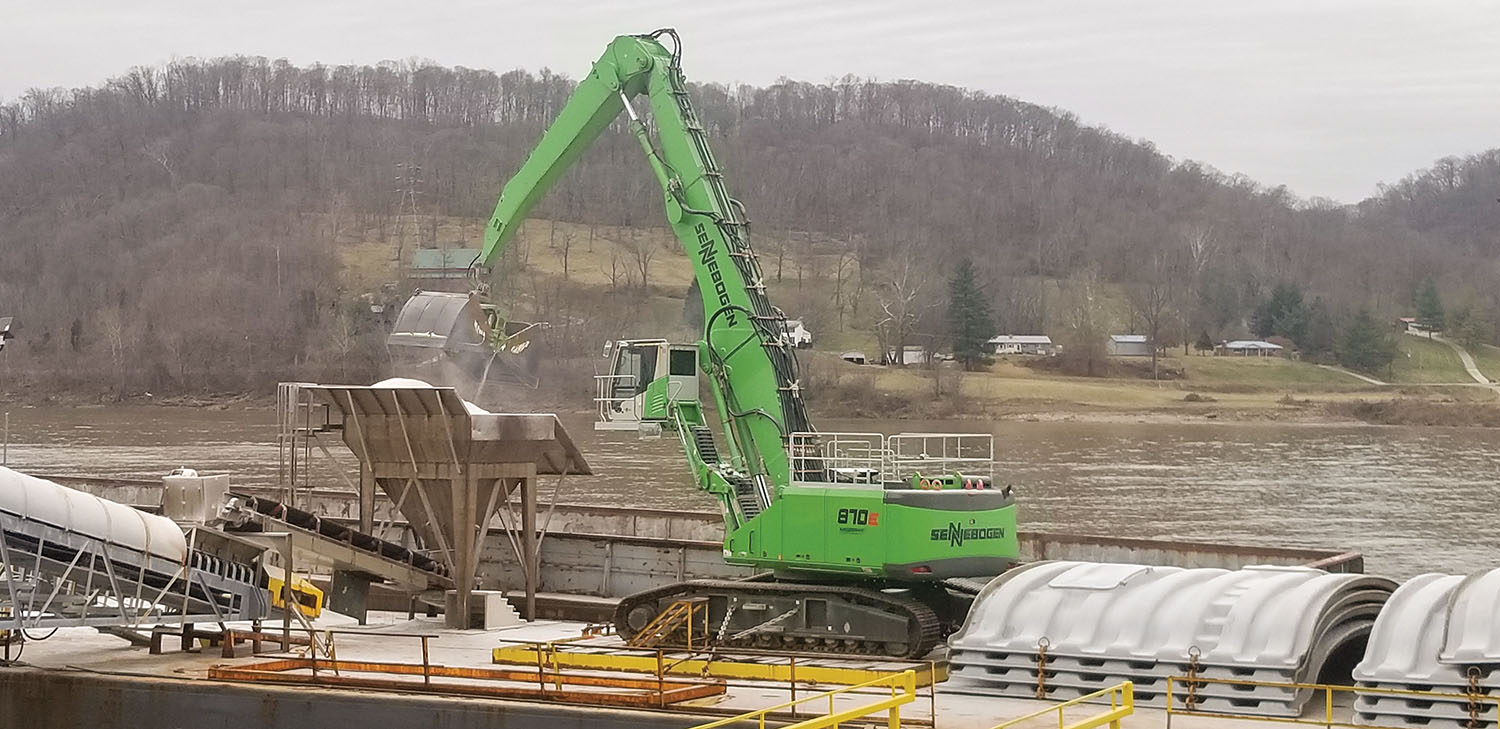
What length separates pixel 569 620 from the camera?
99.2 ft

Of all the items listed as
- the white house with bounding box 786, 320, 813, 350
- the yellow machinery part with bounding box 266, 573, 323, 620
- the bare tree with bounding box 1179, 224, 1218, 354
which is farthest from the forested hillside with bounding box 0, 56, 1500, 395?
the yellow machinery part with bounding box 266, 573, 323, 620

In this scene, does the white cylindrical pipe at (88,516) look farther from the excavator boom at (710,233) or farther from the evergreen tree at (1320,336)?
the evergreen tree at (1320,336)

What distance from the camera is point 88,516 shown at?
72.8 ft

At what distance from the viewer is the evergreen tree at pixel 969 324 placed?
120 m

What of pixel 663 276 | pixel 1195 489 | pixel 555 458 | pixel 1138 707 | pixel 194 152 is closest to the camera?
pixel 1138 707

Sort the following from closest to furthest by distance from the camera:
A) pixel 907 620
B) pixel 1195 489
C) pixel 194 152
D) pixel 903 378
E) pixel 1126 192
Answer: pixel 907 620 < pixel 1195 489 < pixel 903 378 < pixel 194 152 < pixel 1126 192

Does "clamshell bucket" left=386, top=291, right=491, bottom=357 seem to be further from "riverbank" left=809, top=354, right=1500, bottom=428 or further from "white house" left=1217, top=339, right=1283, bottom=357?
"white house" left=1217, top=339, right=1283, bottom=357

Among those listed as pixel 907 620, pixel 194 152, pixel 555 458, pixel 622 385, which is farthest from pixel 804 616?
pixel 194 152

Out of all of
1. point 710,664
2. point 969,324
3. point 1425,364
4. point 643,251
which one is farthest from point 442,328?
point 1425,364

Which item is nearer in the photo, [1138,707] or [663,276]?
[1138,707]

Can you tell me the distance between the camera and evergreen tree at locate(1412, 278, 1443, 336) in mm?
138250

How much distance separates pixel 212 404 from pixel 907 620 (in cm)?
9839

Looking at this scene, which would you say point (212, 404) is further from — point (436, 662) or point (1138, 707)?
point (1138, 707)

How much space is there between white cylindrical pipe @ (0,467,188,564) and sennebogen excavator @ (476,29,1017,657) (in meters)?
6.12
